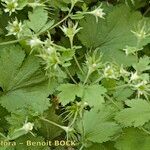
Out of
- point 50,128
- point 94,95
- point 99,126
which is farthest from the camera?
point 50,128

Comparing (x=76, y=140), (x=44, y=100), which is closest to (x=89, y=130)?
(x=76, y=140)

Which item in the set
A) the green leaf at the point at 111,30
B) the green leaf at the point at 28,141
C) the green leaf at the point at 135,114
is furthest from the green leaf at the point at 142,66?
the green leaf at the point at 28,141

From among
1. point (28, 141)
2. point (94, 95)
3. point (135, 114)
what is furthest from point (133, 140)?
point (28, 141)

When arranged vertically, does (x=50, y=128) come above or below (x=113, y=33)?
below

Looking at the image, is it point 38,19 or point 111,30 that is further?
point 111,30

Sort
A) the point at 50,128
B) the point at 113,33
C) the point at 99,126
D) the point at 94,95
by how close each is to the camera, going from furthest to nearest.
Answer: the point at 113,33, the point at 50,128, the point at 99,126, the point at 94,95

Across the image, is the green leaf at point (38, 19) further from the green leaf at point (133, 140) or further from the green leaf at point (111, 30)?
the green leaf at point (133, 140)

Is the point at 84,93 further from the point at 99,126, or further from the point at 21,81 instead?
the point at 21,81
